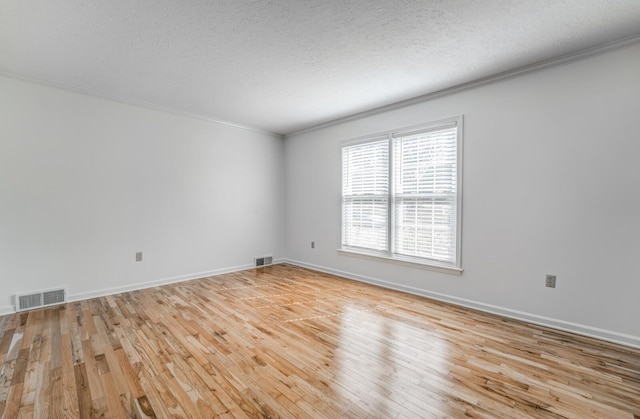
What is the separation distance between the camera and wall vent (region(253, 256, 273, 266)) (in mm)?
5203

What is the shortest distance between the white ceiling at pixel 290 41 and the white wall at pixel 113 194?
41 cm

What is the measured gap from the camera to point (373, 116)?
164 inches

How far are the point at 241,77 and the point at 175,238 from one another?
2.61m

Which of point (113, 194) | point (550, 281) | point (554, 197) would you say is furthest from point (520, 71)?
point (113, 194)

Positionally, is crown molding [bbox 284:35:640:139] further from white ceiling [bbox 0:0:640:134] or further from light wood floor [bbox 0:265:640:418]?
light wood floor [bbox 0:265:640:418]

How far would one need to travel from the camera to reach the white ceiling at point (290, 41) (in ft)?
6.57

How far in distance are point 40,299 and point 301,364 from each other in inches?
128

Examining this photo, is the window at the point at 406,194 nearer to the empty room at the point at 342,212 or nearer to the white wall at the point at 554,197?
the empty room at the point at 342,212

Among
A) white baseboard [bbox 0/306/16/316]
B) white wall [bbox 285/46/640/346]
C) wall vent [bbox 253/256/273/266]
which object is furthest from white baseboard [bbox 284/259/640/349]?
white baseboard [bbox 0/306/16/316]

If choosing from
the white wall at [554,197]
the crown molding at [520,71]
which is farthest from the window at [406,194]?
the crown molding at [520,71]

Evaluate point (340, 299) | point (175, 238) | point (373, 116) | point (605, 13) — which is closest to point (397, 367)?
point (340, 299)

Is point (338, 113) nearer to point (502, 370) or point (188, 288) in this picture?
point (188, 288)

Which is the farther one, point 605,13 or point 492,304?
point 492,304

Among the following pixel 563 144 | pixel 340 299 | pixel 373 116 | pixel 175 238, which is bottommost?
pixel 340 299
